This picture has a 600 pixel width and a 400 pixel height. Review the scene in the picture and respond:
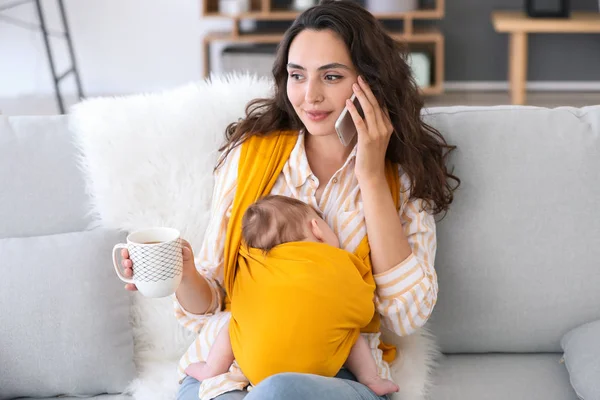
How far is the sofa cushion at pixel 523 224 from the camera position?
184 centimetres

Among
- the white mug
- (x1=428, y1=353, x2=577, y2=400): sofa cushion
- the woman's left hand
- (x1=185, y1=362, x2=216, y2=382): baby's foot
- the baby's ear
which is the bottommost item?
(x1=428, y1=353, x2=577, y2=400): sofa cushion

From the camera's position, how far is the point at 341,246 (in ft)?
5.64

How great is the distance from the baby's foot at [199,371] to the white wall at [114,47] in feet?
12.4

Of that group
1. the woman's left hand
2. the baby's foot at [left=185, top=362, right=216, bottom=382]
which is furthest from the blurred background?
the baby's foot at [left=185, top=362, right=216, bottom=382]

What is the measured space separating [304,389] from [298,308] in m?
0.17

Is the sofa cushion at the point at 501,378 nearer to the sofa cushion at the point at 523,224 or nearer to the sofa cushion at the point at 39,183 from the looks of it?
the sofa cushion at the point at 523,224

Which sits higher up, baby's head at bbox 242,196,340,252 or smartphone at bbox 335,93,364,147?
smartphone at bbox 335,93,364,147

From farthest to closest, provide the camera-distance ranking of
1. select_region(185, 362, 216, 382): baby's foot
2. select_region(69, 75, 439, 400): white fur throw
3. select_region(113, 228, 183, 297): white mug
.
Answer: select_region(69, 75, 439, 400): white fur throw, select_region(185, 362, 216, 382): baby's foot, select_region(113, 228, 183, 297): white mug

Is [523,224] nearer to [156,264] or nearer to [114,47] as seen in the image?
[156,264]

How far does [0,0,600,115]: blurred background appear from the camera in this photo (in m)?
4.82

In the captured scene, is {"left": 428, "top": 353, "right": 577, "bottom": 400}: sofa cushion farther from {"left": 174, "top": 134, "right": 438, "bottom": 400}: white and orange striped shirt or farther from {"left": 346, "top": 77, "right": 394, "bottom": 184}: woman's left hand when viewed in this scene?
{"left": 346, "top": 77, "right": 394, "bottom": 184}: woman's left hand

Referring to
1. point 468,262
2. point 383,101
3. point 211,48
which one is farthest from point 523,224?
point 211,48

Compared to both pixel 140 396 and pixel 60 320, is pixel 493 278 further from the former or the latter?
pixel 60 320

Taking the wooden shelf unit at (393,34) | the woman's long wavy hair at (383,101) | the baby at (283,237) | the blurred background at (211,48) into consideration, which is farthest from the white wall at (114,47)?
the baby at (283,237)
